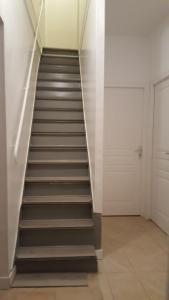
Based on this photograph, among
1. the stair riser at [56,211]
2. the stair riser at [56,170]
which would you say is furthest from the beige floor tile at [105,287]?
the stair riser at [56,170]

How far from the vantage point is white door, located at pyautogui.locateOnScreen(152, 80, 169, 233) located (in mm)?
3404

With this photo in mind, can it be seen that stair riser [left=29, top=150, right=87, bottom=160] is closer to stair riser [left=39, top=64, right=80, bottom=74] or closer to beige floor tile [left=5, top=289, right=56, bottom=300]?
beige floor tile [left=5, top=289, right=56, bottom=300]

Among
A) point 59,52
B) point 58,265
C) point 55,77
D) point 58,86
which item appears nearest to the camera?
point 58,265

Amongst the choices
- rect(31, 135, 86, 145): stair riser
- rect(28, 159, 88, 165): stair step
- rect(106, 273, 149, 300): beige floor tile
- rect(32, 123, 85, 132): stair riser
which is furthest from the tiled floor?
rect(32, 123, 85, 132): stair riser

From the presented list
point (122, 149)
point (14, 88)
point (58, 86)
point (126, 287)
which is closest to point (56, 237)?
point (126, 287)

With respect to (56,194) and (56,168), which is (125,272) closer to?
(56,194)

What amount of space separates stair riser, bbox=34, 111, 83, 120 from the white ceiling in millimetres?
1321

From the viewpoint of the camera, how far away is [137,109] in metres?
4.04

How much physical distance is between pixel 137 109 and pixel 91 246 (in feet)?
7.48

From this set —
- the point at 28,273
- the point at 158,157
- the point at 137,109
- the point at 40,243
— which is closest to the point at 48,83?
the point at 137,109

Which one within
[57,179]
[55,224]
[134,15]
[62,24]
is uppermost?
[62,24]

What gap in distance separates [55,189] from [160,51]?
7.69 feet

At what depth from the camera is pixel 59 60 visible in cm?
471

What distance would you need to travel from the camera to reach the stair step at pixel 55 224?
101 inches
